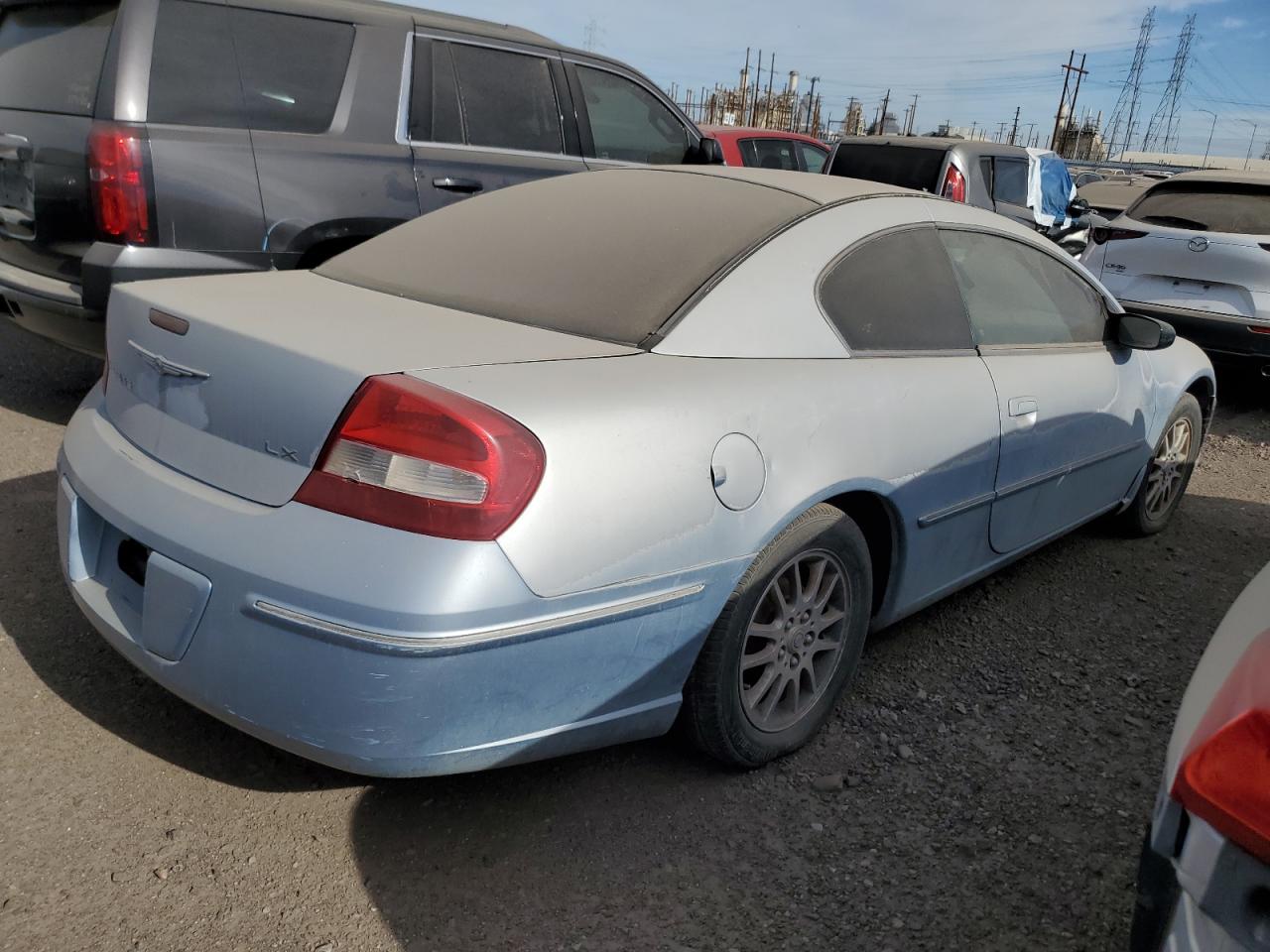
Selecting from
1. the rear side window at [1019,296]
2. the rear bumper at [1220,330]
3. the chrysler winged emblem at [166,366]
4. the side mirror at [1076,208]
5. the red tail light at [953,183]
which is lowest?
the rear bumper at [1220,330]

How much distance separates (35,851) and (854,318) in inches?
89.3

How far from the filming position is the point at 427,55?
5133 millimetres

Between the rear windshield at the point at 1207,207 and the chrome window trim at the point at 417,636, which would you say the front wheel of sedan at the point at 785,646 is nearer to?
the chrome window trim at the point at 417,636

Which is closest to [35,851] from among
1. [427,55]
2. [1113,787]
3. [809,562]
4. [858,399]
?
[809,562]

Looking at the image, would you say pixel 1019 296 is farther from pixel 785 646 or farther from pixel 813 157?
pixel 813 157

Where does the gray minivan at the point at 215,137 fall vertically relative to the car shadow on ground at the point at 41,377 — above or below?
above

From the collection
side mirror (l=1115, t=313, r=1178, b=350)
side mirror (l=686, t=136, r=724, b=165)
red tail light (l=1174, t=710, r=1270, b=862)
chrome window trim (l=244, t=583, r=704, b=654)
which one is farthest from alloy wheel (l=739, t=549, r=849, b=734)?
side mirror (l=686, t=136, r=724, b=165)

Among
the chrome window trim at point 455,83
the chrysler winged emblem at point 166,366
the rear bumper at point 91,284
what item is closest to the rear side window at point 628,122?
the chrome window trim at point 455,83

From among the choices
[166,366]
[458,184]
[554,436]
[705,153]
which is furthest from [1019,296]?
[705,153]

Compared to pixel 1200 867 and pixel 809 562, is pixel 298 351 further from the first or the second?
pixel 1200 867

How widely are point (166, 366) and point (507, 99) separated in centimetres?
363

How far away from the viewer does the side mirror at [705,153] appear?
652 centimetres

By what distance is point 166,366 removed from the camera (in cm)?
232

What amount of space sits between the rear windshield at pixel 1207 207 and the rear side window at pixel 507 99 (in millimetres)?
4277
